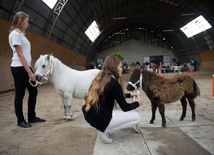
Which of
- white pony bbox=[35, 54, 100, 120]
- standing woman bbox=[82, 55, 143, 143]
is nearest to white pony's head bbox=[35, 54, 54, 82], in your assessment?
white pony bbox=[35, 54, 100, 120]

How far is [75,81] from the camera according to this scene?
16.3 feet

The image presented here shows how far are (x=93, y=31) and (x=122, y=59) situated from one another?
96.0 feet

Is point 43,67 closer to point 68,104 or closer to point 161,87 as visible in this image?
point 68,104

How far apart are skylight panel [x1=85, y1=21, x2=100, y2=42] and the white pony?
81.5 ft

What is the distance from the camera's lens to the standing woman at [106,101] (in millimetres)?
3102

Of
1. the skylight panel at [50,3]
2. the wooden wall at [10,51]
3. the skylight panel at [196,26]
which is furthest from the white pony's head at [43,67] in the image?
the skylight panel at [196,26]

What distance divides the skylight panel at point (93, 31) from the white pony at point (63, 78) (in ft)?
81.5

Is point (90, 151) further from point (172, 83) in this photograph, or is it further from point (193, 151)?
point (172, 83)

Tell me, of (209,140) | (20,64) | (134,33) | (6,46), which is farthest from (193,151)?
(134,33)

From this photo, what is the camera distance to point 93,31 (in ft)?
107

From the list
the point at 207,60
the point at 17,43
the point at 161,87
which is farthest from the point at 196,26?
the point at 17,43

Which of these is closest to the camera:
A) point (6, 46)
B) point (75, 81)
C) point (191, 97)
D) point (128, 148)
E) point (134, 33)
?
point (128, 148)

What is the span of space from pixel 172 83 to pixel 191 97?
1.94 ft

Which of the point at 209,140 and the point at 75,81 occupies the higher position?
the point at 75,81
